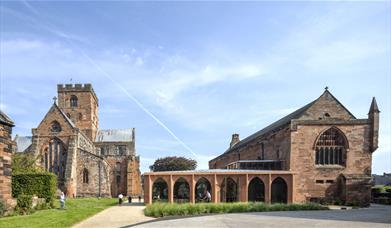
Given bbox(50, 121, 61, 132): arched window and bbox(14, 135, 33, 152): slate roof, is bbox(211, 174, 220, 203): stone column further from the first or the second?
bbox(14, 135, 33, 152): slate roof

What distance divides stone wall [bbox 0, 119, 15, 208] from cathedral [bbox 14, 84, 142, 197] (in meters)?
26.5

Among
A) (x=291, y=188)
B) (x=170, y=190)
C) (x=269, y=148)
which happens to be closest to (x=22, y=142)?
(x=170, y=190)

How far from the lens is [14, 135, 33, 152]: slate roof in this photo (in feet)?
196

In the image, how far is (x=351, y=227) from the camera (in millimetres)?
14398

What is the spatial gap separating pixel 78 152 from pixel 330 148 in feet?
→ 121

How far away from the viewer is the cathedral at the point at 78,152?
52.1 metres

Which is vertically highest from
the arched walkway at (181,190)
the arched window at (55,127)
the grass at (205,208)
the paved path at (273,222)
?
the arched window at (55,127)

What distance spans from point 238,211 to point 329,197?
16.1 meters

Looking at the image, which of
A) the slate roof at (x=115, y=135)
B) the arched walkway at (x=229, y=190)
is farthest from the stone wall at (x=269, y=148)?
the slate roof at (x=115, y=135)

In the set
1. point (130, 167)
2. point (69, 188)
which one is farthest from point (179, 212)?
point (130, 167)

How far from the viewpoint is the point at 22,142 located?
200ft

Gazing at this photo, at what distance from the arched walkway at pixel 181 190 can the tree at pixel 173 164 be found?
4630 cm

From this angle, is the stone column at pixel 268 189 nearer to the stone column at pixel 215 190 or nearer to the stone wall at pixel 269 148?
the stone wall at pixel 269 148

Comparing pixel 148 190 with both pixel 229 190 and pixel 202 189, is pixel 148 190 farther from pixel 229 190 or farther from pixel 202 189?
pixel 229 190
